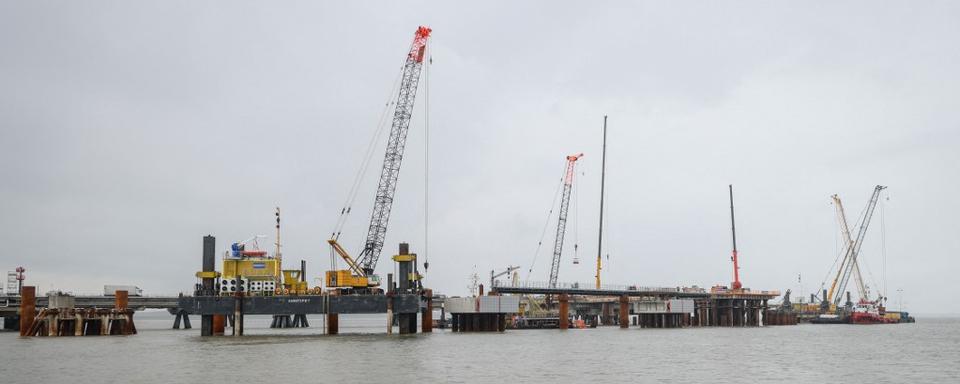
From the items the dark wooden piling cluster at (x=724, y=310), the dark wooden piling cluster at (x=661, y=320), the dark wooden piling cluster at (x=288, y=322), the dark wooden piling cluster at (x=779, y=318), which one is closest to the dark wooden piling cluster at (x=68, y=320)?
the dark wooden piling cluster at (x=288, y=322)

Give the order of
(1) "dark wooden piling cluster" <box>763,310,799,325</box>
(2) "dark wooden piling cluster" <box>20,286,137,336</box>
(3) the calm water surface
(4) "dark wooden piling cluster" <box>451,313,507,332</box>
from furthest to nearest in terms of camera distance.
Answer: (1) "dark wooden piling cluster" <box>763,310,799,325</box>, (4) "dark wooden piling cluster" <box>451,313,507,332</box>, (2) "dark wooden piling cluster" <box>20,286,137,336</box>, (3) the calm water surface

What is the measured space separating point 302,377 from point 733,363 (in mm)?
32691

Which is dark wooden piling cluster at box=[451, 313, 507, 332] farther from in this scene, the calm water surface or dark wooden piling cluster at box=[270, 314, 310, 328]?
dark wooden piling cluster at box=[270, 314, 310, 328]

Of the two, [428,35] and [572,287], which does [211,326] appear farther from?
[572,287]

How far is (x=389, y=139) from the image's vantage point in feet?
384

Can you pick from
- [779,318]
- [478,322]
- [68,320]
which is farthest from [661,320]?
[68,320]

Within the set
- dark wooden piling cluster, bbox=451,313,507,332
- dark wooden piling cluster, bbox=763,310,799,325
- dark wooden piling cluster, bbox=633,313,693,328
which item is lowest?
dark wooden piling cluster, bbox=763,310,799,325

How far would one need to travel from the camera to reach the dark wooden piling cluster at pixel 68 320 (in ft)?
336

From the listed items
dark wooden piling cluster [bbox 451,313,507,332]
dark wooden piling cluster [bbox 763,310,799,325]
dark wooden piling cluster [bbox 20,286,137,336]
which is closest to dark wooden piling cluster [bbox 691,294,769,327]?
dark wooden piling cluster [bbox 763,310,799,325]

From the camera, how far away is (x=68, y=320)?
10450 centimetres

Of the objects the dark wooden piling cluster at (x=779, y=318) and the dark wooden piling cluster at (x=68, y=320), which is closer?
the dark wooden piling cluster at (x=68, y=320)

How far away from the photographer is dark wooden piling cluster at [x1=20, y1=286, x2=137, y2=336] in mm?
102438

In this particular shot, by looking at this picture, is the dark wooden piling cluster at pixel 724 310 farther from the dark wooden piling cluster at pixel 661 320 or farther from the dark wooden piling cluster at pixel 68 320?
the dark wooden piling cluster at pixel 68 320

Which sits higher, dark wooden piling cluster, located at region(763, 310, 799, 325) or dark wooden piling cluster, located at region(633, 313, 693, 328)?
dark wooden piling cluster, located at region(633, 313, 693, 328)
